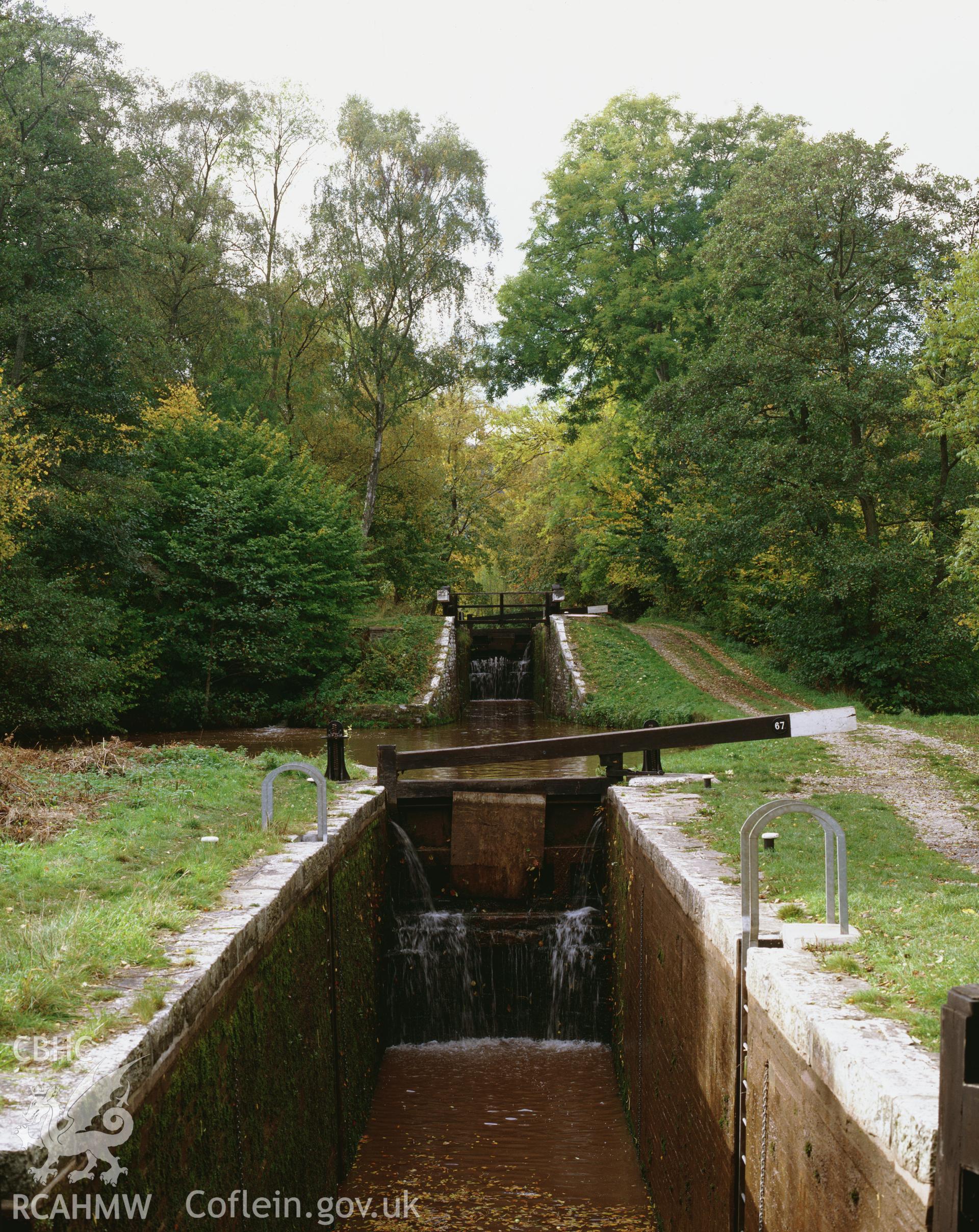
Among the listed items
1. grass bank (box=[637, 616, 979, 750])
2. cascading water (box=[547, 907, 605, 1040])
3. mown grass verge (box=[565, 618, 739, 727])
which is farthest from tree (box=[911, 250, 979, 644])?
cascading water (box=[547, 907, 605, 1040])

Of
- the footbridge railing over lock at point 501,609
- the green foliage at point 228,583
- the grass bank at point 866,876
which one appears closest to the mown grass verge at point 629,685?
the footbridge railing over lock at point 501,609

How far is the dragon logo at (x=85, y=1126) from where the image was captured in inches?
97.0

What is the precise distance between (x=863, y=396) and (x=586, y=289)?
10102 millimetres

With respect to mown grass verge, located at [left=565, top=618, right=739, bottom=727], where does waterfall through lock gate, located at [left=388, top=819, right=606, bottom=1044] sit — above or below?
below

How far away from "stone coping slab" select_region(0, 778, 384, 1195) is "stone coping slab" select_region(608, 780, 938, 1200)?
7.01 feet

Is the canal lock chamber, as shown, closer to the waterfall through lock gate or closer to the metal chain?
the waterfall through lock gate

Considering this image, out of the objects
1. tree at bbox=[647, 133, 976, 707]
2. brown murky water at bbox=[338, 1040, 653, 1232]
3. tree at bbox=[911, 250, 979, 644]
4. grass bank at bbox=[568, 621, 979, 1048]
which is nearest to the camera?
grass bank at bbox=[568, 621, 979, 1048]

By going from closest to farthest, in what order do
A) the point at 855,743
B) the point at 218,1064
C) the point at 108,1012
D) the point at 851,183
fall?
1. the point at 108,1012
2. the point at 218,1064
3. the point at 855,743
4. the point at 851,183

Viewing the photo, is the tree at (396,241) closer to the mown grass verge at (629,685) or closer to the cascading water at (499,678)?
the cascading water at (499,678)

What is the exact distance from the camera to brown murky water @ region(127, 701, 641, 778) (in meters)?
11.8

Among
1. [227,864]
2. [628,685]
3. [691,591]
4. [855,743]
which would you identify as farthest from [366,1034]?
[691,591]

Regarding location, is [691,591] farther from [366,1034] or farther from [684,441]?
[366,1034]

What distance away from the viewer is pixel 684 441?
20.0 m

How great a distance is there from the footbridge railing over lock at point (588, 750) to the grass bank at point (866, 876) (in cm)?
69
